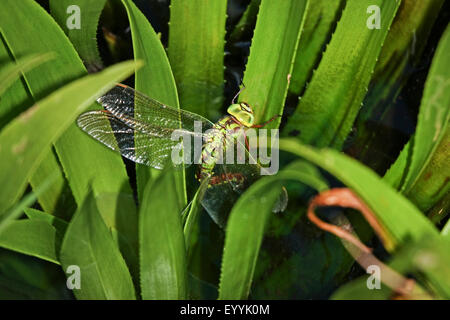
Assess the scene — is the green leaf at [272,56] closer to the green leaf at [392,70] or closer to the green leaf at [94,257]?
the green leaf at [392,70]

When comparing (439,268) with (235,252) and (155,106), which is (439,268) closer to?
(235,252)

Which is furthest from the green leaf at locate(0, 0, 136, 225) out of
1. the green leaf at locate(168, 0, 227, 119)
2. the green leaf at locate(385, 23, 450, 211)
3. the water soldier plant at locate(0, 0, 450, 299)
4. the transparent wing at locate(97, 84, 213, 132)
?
the green leaf at locate(385, 23, 450, 211)

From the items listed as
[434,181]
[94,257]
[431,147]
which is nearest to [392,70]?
[434,181]

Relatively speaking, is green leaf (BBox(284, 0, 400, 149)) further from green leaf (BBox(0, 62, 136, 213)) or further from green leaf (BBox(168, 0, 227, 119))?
green leaf (BBox(0, 62, 136, 213))

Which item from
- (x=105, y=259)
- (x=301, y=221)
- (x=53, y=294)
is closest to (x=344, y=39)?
(x=301, y=221)

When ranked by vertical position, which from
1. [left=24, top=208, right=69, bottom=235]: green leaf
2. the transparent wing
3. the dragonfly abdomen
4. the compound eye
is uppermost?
the compound eye

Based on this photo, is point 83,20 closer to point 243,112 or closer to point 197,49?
point 197,49

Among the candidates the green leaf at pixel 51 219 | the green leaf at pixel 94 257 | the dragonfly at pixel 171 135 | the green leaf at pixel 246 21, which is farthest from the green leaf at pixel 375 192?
the green leaf at pixel 246 21
